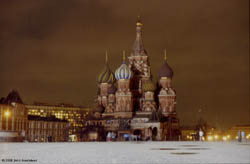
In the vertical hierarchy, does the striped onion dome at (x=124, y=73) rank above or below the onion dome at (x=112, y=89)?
above

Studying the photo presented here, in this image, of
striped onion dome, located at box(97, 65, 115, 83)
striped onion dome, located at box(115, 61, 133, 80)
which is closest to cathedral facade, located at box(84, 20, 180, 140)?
striped onion dome, located at box(115, 61, 133, 80)

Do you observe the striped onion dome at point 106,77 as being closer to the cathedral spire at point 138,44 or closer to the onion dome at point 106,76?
the onion dome at point 106,76

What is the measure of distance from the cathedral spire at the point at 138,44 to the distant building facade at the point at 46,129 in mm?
41892

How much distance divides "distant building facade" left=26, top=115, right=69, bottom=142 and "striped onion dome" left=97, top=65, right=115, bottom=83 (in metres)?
28.2

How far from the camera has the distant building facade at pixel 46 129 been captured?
145 m

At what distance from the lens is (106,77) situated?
12731cm

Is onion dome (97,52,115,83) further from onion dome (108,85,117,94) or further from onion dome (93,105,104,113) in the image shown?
onion dome (93,105,104,113)

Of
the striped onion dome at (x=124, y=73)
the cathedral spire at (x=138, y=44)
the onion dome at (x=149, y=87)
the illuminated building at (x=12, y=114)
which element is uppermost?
the cathedral spire at (x=138, y=44)

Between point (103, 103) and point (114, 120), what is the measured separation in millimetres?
13253

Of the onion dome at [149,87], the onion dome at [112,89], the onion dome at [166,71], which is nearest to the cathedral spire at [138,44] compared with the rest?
the onion dome at [166,71]

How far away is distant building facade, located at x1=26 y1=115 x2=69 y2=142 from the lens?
475 ft

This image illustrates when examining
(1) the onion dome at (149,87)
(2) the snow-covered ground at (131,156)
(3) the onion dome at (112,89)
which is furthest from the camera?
(3) the onion dome at (112,89)

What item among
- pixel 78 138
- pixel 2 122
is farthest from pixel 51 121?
pixel 78 138

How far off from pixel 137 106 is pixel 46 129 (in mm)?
47773
